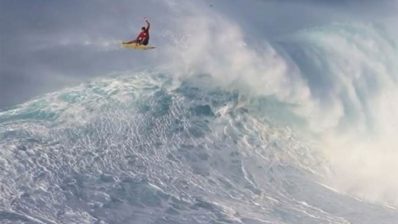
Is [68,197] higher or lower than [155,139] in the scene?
lower

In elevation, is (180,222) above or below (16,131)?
below

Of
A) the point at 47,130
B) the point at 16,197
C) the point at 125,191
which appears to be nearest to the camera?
the point at 16,197

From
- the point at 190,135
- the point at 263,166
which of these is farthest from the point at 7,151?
the point at 263,166

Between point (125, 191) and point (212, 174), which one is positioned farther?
point (212, 174)

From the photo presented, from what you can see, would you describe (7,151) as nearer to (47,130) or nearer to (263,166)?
(47,130)

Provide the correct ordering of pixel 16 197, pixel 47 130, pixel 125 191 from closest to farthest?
pixel 16 197 → pixel 125 191 → pixel 47 130

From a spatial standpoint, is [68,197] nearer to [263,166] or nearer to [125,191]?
[125,191]

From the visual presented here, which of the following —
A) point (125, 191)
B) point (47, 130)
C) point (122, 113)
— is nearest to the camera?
point (125, 191)

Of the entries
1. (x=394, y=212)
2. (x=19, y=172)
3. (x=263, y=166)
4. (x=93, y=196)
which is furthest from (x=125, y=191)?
(x=394, y=212)

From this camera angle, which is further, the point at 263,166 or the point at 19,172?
the point at 263,166
